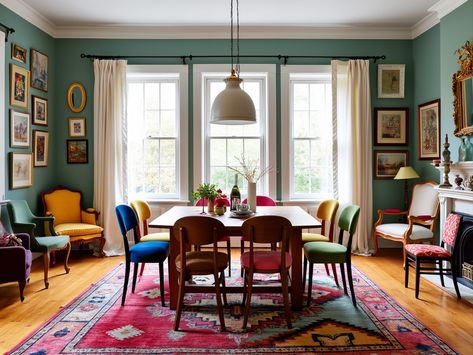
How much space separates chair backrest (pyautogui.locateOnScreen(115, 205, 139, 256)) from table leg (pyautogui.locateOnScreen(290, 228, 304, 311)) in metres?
1.52

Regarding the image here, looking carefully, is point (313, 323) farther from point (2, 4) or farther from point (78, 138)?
point (2, 4)

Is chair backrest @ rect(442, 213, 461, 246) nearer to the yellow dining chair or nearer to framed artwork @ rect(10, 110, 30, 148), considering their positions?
the yellow dining chair

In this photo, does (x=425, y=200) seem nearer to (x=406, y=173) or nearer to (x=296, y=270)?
(x=406, y=173)

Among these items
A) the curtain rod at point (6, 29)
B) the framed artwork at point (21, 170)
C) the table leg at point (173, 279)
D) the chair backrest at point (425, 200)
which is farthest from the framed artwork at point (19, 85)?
the chair backrest at point (425, 200)

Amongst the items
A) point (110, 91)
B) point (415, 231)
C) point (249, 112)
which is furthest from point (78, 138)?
point (415, 231)

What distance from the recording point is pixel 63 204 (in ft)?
18.4

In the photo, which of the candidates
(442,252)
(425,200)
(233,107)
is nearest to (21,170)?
(233,107)

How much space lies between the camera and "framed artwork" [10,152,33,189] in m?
4.83

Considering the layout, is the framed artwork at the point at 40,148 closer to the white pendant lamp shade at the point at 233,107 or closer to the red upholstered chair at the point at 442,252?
the white pendant lamp shade at the point at 233,107

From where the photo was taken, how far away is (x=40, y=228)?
540cm

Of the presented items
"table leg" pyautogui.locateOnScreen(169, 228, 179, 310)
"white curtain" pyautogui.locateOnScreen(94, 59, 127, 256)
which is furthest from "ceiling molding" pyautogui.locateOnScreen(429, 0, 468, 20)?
"white curtain" pyautogui.locateOnScreen(94, 59, 127, 256)

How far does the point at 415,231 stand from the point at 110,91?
451cm

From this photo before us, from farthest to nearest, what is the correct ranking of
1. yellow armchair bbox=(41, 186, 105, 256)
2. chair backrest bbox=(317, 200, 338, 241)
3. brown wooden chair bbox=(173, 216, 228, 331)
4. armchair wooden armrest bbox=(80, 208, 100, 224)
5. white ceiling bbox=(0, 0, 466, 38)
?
armchair wooden armrest bbox=(80, 208, 100, 224) → yellow armchair bbox=(41, 186, 105, 256) → white ceiling bbox=(0, 0, 466, 38) → chair backrest bbox=(317, 200, 338, 241) → brown wooden chair bbox=(173, 216, 228, 331)

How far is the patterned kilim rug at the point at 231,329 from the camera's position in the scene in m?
2.80
